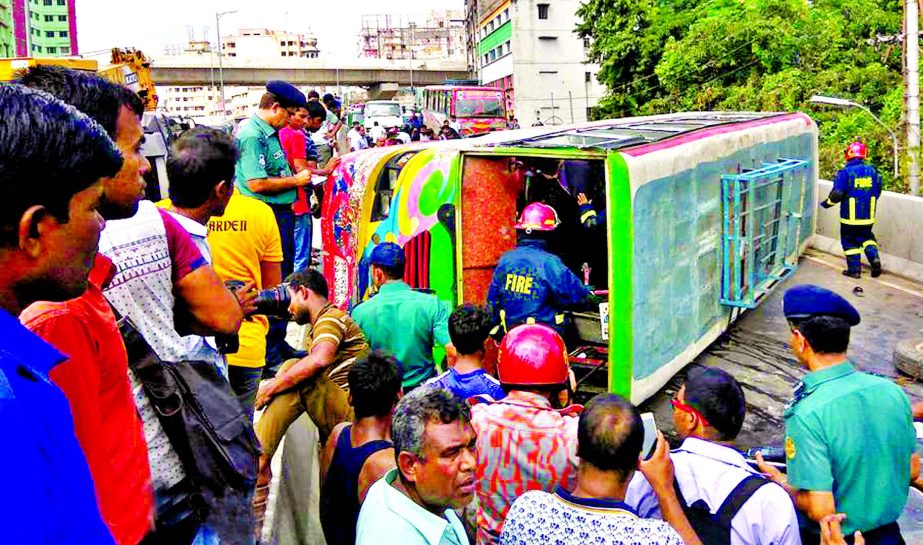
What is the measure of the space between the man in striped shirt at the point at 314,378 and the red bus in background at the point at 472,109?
26867 millimetres

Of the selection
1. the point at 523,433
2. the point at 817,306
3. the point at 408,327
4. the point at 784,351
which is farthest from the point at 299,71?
the point at 817,306

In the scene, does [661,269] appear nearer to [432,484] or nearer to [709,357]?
[709,357]

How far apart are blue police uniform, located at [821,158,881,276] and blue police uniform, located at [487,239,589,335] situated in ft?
22.7

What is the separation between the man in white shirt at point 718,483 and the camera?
2.97 meters

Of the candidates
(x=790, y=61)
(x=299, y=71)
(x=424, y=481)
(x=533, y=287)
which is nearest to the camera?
(x=424, y=481)

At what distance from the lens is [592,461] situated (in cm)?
282

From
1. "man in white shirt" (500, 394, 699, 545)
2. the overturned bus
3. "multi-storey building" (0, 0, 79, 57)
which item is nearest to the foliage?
the overturned bus

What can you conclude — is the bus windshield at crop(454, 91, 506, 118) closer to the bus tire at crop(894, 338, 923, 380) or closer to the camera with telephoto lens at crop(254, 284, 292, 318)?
the bus tire at crop(894, 338, 923, 380)

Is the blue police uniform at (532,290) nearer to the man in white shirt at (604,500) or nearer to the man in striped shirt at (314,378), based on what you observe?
the man in striped shirt at (314,378)

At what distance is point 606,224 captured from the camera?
23.5 ft

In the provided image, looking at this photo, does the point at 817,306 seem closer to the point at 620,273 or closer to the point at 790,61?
the point at 620,273

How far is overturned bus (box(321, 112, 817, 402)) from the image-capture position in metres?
6.18

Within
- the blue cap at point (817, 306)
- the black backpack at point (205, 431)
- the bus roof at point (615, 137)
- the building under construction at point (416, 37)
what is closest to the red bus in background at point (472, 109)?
the bus roof at point (615, 137)

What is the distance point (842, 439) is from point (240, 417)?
7.23 feet
